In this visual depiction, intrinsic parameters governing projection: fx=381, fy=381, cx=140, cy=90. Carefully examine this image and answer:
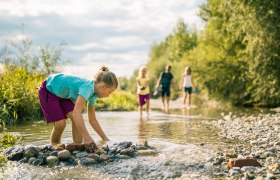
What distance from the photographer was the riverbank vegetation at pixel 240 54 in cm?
1703

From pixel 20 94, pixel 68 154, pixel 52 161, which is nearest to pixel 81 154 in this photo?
pixel 68 154

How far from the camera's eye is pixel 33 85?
11750 millimetres

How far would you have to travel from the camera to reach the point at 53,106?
20.1 feet

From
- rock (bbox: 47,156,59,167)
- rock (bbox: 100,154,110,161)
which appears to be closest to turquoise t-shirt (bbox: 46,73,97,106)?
rock (bbox: 100,154,110,161)

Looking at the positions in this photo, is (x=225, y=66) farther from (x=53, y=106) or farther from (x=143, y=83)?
(x=53, y=106)

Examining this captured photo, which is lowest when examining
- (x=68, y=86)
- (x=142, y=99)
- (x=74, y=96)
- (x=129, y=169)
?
(x=129, y=169)

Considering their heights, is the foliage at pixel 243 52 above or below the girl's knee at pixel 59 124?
above

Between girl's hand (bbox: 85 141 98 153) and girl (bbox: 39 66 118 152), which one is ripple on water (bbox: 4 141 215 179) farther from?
girl (bbox: 39 66 118 152)

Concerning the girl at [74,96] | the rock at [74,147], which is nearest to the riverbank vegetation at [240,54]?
the girl at [74,96]

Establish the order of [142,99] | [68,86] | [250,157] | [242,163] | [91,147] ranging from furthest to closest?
[142,99] < [68,86] < [91,147] < [250,157] < [242,163]

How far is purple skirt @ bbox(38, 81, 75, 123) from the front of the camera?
614 cm

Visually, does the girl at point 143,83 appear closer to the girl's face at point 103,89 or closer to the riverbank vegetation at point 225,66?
the riverbank vegetation at point 225,66

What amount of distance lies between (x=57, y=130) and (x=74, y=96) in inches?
28.9

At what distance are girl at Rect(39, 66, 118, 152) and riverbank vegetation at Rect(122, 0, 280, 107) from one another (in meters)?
12.7
